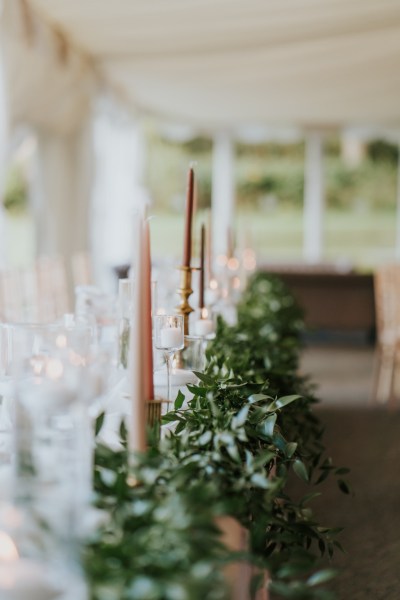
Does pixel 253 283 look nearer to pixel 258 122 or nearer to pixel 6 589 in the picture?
pixel 6 589

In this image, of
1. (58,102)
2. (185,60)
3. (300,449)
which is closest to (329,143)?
(185,60)

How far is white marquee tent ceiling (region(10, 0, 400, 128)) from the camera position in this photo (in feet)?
18.6

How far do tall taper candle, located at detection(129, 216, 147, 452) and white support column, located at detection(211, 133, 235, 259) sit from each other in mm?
10119

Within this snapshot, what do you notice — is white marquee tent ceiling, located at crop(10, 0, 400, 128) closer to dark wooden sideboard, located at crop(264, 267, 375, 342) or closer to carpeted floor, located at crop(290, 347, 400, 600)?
dark wooden sideboard, located at crop(264, 267, 375, 342)

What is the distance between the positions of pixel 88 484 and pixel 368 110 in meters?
9.35

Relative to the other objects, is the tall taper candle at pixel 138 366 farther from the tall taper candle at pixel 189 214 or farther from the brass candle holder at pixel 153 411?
the tall taper candle at pixel 189 214

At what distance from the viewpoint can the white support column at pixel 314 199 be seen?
37.4 feet

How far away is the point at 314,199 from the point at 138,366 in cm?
1044

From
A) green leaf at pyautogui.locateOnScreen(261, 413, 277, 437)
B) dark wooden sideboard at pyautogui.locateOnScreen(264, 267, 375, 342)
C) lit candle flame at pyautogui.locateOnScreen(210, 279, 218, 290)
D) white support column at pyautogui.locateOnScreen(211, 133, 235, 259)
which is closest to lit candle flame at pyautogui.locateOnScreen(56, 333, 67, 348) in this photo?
green leaf at pyautogui.locateOnScreen(261, 413, 277, 437)

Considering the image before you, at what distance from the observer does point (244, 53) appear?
7.04m

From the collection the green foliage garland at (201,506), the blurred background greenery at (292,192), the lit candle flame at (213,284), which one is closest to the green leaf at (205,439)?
the green foliage garland at (201,506)

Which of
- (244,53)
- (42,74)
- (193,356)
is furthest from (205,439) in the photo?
(244,53)

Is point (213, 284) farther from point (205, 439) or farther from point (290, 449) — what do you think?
point (205, 439)

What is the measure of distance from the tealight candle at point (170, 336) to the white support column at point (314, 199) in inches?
375
